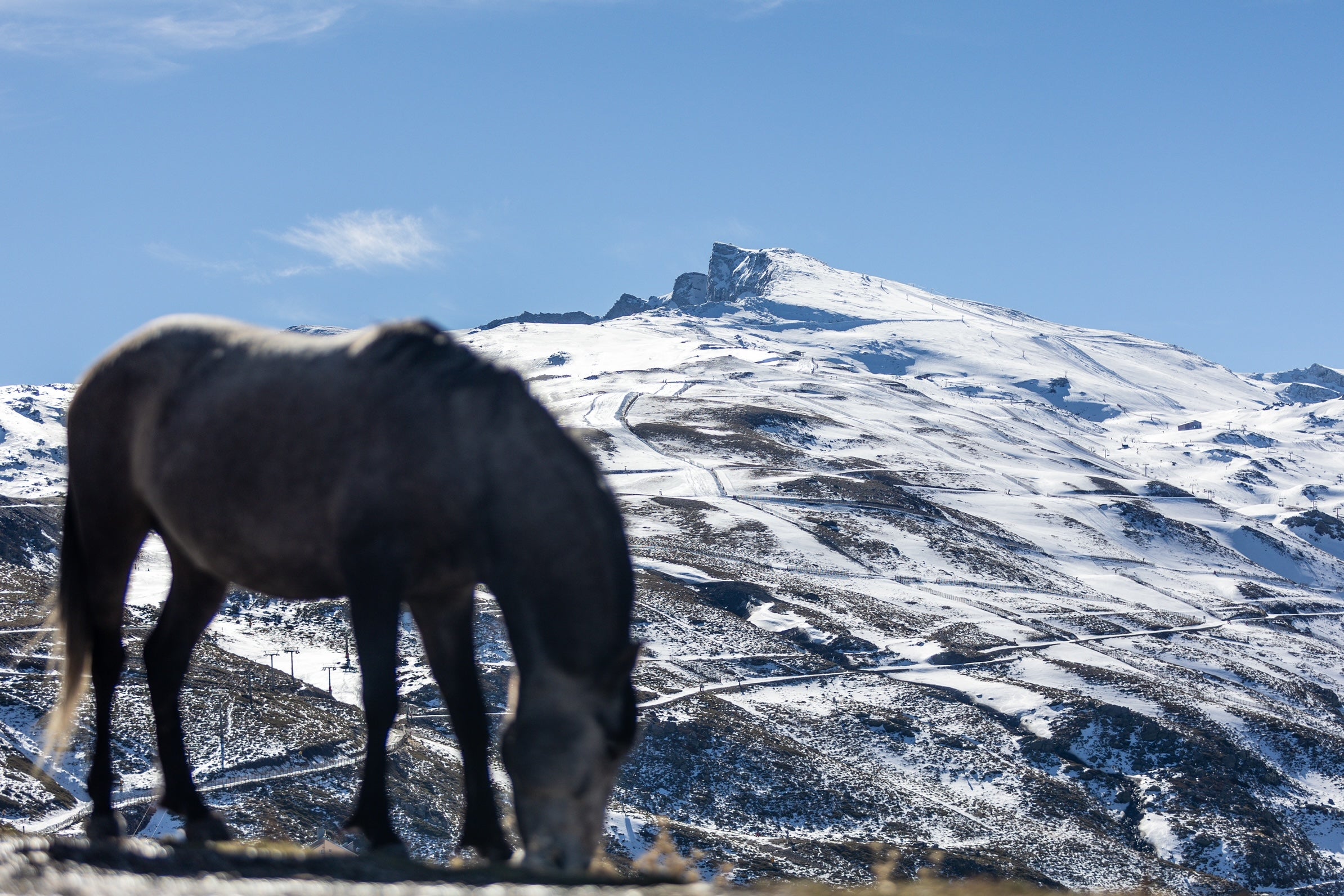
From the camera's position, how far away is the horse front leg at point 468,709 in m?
6.91

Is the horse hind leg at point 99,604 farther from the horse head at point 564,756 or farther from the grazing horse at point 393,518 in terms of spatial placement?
the horse head at point 564,756

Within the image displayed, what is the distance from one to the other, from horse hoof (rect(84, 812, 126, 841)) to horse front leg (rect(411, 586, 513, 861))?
238 cm

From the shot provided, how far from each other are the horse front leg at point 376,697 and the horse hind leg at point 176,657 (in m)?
1.72

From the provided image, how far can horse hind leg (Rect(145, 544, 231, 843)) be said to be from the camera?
7922 millimetres

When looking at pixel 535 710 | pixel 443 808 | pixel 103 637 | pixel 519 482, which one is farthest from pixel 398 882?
pixel 443 808

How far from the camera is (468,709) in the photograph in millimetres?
7105

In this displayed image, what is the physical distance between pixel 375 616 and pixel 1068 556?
485 feet

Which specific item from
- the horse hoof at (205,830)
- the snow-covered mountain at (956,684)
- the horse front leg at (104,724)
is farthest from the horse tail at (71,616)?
the snow-covered mountain at (956,684)

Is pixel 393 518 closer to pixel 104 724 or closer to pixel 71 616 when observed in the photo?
pixel 104 724

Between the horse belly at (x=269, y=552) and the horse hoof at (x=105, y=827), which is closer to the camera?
the horse belly at (x=269, y=552)

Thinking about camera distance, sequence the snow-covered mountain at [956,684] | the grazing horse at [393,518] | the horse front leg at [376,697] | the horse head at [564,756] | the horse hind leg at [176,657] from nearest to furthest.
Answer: the horse head at [564,756]
the grazing horse at [393,518]
the horse front leg at [376,697]
the horse hind leg at [176,657]
the snow-covered mountain at [956,684]

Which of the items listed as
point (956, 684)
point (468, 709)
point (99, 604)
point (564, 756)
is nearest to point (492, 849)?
point (468, 709)

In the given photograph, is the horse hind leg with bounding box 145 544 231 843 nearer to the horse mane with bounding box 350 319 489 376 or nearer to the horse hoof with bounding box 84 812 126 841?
the horse hoof with bounding box 84 812 126 841

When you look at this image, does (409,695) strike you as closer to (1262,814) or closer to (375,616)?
(1262,814)
